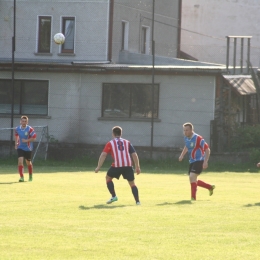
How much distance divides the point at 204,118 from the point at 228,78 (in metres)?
2.06

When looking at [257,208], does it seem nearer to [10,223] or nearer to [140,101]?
[10,223]

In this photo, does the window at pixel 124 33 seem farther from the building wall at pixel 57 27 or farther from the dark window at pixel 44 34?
the dark window at pixel 44 34

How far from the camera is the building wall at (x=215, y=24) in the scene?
47.1 meters

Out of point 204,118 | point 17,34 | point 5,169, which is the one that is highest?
point 17,34

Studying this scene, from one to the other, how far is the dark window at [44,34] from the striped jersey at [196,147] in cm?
2111

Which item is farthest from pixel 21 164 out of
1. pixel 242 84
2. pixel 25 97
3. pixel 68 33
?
pixel 68 33

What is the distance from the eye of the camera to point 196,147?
18.0 m

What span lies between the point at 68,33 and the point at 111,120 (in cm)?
633

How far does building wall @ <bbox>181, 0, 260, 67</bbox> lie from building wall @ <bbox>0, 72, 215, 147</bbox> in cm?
1420

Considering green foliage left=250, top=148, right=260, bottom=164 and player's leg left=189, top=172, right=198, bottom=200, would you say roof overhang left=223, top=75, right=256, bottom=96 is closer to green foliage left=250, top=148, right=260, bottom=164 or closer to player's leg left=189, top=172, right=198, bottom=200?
green foliage left=250, top=148, right=260, bottom=164

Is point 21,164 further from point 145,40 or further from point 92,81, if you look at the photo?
point 145,40

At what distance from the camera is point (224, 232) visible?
12.1 meters

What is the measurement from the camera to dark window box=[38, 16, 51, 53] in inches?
1490

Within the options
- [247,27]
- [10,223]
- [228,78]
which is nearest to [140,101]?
[228,78]
